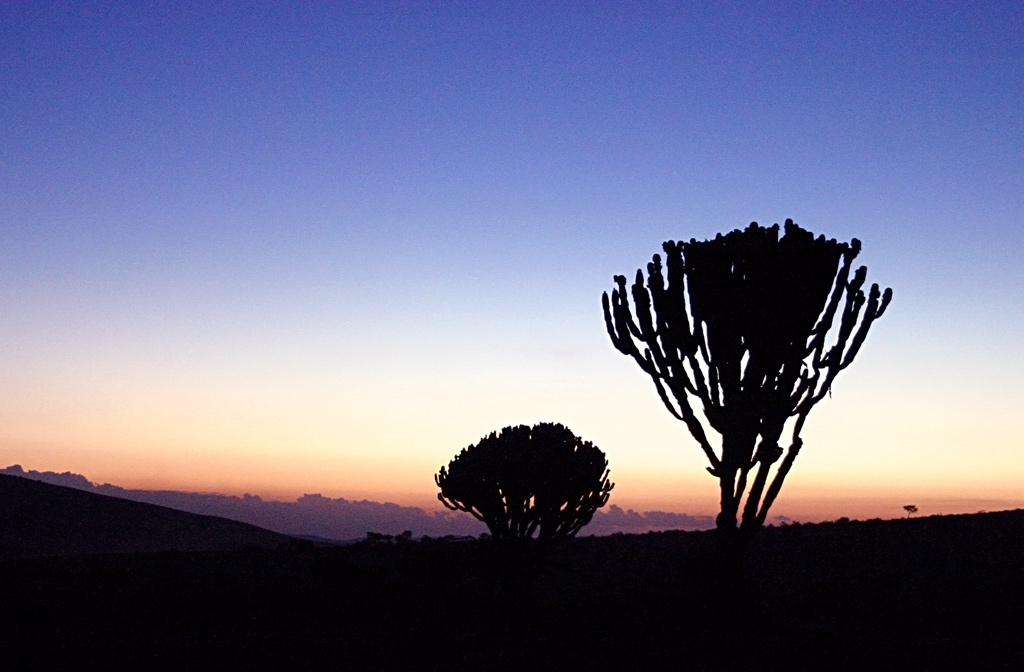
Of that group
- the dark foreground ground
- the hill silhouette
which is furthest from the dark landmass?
the hill silhouette

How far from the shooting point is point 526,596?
595 inches

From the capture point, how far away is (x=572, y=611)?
14695mm

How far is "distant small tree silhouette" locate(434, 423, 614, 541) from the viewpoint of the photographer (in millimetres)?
16578

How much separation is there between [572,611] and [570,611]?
2.5 inches

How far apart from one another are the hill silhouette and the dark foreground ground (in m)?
22.0

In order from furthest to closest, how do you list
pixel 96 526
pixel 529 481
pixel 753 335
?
pixel 96 526 < pixel 529 481 < pixel 753 335

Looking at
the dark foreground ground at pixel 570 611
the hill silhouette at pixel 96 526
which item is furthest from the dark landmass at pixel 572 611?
the hill silhouette at pixel 96 526

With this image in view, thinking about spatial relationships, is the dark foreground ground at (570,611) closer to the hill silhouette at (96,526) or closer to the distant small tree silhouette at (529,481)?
the distant small tree silhouette at (529,481)

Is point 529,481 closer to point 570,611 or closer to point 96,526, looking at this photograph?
point 570,611

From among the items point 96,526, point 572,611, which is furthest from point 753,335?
point 96,526

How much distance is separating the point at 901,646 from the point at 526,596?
6.00 metres

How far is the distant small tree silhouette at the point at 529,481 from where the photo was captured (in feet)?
54.4

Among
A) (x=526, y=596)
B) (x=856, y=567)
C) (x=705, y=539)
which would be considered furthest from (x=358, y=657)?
(x=705, y=539)

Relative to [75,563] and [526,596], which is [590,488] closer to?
[526,596]
